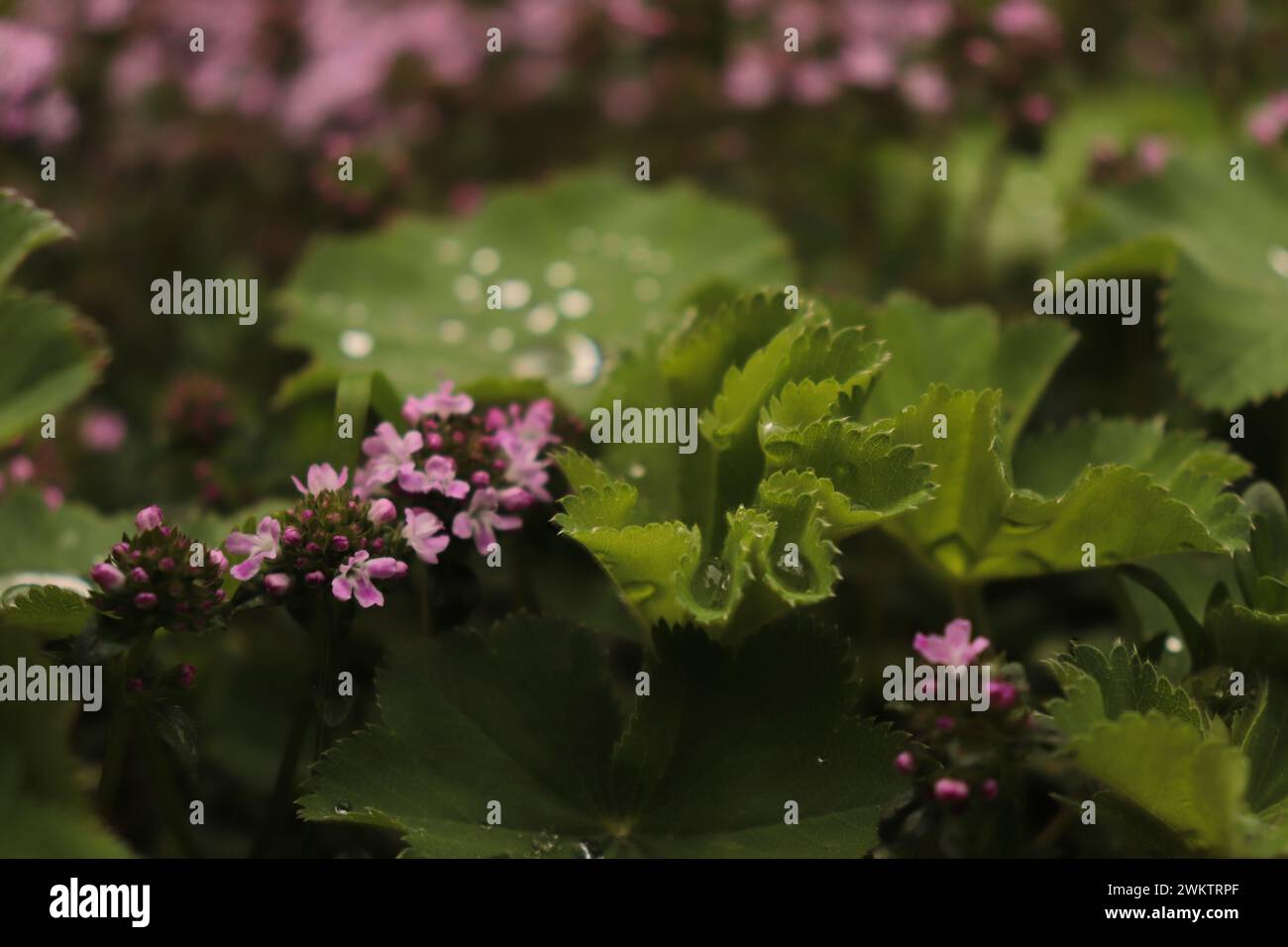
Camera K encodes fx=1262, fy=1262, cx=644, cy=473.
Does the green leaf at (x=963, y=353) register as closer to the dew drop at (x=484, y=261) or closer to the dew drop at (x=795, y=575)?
the dew drop at (x=795, y=575)

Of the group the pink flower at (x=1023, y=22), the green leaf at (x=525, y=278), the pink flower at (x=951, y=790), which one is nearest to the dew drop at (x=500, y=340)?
the green leaf at (x=525, y=278)

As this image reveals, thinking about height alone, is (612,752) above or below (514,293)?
below

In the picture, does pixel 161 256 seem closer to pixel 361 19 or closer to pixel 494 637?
pixel 361 19

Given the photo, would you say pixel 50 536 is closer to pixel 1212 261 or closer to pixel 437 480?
pixel 437 480

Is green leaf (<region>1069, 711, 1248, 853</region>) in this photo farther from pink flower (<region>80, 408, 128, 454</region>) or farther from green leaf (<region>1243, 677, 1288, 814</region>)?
pink flower (<region>80, 408, 128, 454</region>)

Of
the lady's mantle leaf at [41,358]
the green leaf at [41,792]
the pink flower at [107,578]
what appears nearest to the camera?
the green leaf at [41,792]

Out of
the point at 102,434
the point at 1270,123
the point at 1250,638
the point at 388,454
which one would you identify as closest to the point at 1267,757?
the point at 1250,638
